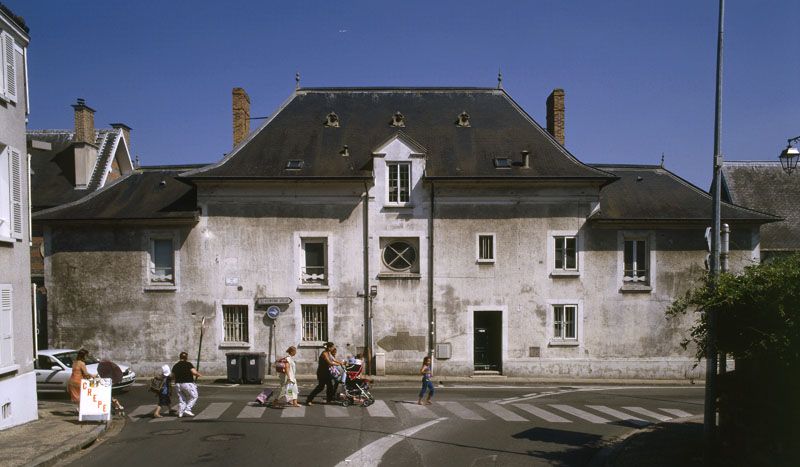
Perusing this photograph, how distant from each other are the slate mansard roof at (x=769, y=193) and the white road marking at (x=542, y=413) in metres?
20.6

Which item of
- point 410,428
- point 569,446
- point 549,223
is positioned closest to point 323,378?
point 410,428

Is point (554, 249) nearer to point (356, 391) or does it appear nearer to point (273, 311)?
point (356, 391)

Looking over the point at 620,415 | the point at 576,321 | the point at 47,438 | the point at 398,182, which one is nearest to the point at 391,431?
the point at 620,415

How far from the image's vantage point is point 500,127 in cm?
2500

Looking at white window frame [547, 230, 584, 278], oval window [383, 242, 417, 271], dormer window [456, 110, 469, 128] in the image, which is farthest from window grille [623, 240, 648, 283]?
oval window [383, 242, 417, 271]

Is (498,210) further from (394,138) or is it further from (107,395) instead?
(107,395)

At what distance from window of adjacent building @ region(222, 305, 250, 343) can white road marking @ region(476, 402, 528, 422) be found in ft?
33.5

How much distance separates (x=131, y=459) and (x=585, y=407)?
37.3 ft

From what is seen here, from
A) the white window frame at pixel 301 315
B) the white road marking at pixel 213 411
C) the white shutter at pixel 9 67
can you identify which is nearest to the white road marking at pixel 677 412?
the white road marking at pixel 213 411

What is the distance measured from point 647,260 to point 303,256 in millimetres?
13431

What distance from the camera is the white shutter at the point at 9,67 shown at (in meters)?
13.0

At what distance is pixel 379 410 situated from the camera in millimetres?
14727

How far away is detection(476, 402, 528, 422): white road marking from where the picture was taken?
1397 centimetres

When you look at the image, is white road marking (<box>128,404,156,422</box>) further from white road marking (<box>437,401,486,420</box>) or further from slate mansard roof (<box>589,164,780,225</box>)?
slate mansard roof (<box>589,164,780,225</box>)
